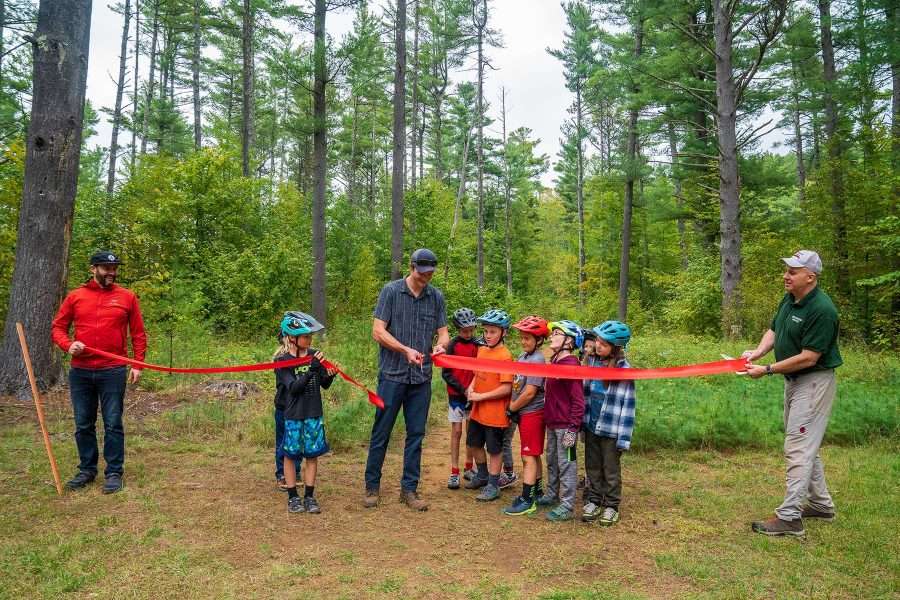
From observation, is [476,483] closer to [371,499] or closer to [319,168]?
[371,499]

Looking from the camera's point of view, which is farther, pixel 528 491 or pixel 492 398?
pixel 492 398

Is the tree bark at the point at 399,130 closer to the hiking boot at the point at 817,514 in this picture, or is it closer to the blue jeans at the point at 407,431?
the blue jeans at the point at 407,431

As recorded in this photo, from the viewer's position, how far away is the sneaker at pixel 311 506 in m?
5.16

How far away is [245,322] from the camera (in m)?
17.5

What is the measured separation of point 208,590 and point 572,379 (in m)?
3.28

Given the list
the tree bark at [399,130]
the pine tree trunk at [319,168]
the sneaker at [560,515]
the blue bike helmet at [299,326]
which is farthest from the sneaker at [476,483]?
the tree bark at [399,130]

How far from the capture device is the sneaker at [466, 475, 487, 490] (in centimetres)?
605

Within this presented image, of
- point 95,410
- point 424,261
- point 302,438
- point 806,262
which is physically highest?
point 424,261

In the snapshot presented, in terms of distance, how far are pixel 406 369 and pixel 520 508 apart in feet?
5.43

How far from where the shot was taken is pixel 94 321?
18.0 feet

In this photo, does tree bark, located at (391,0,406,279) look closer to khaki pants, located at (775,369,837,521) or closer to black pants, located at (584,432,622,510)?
black pants, located at (584,432,622,510)

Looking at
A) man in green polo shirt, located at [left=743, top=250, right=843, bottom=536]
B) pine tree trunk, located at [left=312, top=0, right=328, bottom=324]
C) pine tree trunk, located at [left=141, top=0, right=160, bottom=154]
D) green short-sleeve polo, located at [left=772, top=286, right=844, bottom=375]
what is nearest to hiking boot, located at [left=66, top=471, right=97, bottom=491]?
man in green polo shirt, located at [left=743, top=250, right=843, bottom=536]

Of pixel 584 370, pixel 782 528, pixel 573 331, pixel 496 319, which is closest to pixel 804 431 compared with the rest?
pixel 782 528

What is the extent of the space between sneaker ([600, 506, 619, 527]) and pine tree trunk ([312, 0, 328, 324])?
48.7 feet
